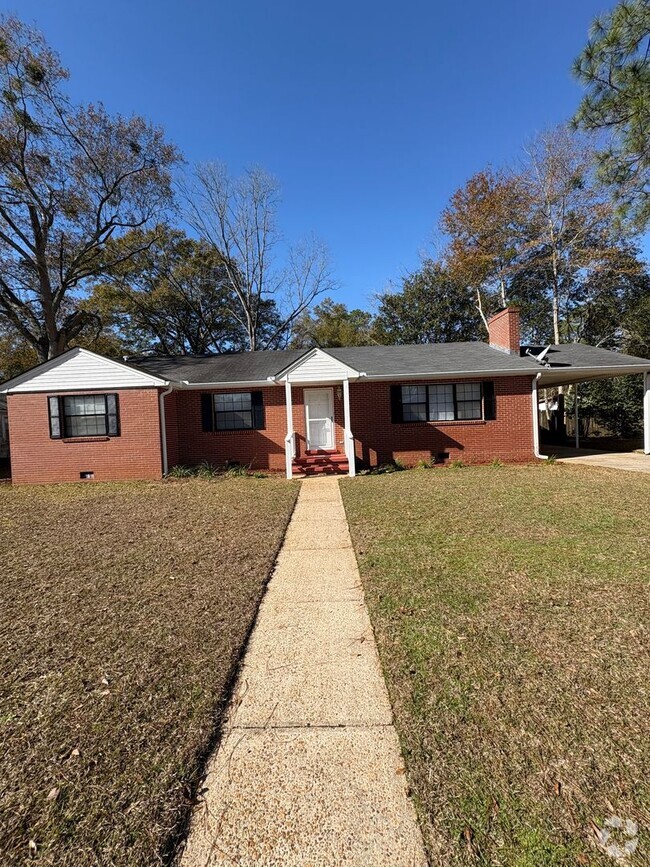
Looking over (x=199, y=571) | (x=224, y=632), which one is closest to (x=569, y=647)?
(x=224, y=632)

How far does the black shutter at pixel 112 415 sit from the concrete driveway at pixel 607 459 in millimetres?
13244

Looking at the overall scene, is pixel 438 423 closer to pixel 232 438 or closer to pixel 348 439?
pixel 348 439

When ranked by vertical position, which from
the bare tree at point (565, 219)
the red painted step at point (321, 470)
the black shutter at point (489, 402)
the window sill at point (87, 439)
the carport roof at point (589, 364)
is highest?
the bare tree at point (565, 219)

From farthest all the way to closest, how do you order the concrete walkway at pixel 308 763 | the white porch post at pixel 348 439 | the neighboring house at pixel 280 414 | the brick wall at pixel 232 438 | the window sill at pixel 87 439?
the brick wall at pixel 232 438 → the window sill at pixel 87 439 → the neighboring house at pixel 280 414 → the white porch post at pixel 348 439 → the concrete walkway at pixel 308 763

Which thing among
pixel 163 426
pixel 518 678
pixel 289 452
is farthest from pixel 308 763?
pixel 163 426

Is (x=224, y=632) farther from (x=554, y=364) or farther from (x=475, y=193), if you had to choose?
(x=475, y=193)

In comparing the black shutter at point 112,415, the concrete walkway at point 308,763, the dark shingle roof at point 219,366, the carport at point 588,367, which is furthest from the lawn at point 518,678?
the black shutter at point 112,415

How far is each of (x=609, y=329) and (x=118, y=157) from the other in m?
27.0

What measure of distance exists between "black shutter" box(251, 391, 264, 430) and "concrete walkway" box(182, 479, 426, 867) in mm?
9391

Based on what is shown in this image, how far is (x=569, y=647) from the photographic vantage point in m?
2.91

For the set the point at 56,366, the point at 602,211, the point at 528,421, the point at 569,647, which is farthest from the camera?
the point at 602,211

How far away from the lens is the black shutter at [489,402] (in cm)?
1257

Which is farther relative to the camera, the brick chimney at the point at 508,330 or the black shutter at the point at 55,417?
the brick chimney at the point at 508,330

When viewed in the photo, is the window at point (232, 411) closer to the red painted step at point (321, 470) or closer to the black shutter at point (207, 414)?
the black shutter at point (207, 414)
